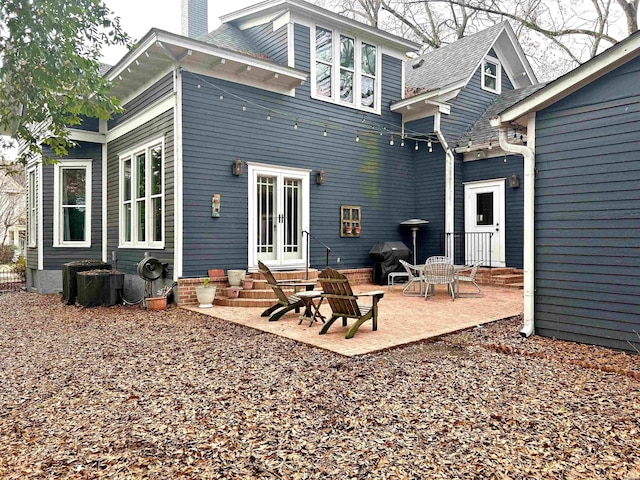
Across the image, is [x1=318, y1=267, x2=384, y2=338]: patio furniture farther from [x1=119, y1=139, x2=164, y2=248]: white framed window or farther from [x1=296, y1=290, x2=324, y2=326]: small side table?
[x1=119, y1=139, x2=164, y2=248]: white framed window

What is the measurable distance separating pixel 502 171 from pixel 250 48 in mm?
6696

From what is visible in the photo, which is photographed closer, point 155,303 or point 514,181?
point 155,303

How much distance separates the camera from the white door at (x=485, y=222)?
444 inches

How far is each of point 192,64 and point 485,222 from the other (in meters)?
7.82

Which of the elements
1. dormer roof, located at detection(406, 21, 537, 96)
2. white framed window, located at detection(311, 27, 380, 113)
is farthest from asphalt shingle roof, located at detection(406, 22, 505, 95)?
white framed window, located at detection(311, 27, 380, 113)

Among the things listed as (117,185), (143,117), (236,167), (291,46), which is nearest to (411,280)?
(236,167)

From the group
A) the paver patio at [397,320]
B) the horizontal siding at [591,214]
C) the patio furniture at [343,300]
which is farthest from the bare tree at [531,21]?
the patio furniture at [343,300]

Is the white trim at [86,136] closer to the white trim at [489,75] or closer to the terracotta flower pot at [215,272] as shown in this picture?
the terracotta flower pot at [215,272]

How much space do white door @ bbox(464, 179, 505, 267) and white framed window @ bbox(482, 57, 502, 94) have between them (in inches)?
132

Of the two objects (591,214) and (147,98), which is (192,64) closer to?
(147,98)

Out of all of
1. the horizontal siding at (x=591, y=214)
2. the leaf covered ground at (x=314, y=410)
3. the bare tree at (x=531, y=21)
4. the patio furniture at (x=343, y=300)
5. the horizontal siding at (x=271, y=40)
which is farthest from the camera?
the bare tree at (x=531, y=21)

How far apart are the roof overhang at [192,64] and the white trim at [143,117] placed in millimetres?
594

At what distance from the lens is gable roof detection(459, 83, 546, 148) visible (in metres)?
11.4

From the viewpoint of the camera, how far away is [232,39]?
10.4 meters
